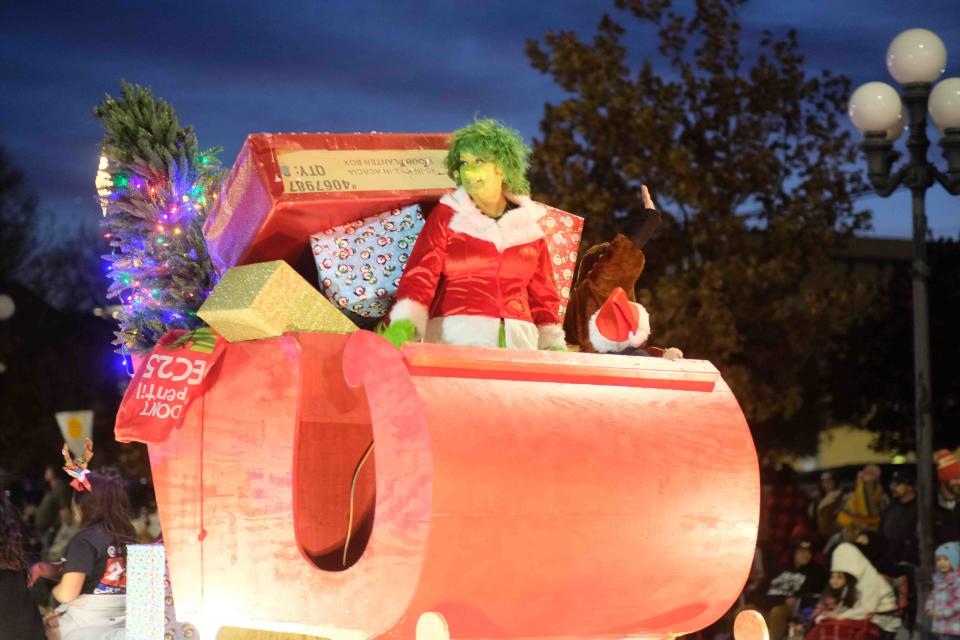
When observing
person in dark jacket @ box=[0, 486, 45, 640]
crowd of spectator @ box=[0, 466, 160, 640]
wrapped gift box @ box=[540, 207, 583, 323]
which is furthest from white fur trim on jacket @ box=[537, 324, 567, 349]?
person in dark jacket @ box=[0, 486, 45, 640]

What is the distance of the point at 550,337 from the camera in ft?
17.3

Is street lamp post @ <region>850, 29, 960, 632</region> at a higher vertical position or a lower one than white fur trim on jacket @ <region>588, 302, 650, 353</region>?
higher

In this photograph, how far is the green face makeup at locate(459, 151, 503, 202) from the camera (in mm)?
5039

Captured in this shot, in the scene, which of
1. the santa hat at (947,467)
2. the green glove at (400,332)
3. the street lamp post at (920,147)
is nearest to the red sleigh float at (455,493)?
the green glove at (400,332)

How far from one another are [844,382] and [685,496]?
21916 millimetres

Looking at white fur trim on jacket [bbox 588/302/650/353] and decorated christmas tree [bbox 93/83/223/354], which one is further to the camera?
decorated christmas tree [bbox 93/83/223/354]

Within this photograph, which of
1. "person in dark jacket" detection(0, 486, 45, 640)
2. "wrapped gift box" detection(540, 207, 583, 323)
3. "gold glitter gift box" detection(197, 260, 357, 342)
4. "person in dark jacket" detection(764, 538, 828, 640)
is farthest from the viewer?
"person in dark jacket" detection(764, 538, 828, 640)

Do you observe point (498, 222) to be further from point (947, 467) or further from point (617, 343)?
point (947, 467)

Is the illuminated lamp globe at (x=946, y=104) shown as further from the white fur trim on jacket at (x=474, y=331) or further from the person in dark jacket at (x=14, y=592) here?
the person in dark jacket at (x=14, y=592)

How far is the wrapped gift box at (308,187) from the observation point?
485 cm

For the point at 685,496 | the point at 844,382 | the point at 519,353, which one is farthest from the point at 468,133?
the point at 844,382

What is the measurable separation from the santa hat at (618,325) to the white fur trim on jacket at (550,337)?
0.69 feet

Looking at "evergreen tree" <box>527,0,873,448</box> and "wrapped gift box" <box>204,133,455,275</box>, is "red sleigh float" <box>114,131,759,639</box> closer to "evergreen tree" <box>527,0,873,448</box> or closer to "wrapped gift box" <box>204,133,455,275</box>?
"wrapped gift box" <box>204,133,455,275</box>

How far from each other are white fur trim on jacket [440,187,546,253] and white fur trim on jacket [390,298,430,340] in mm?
345
